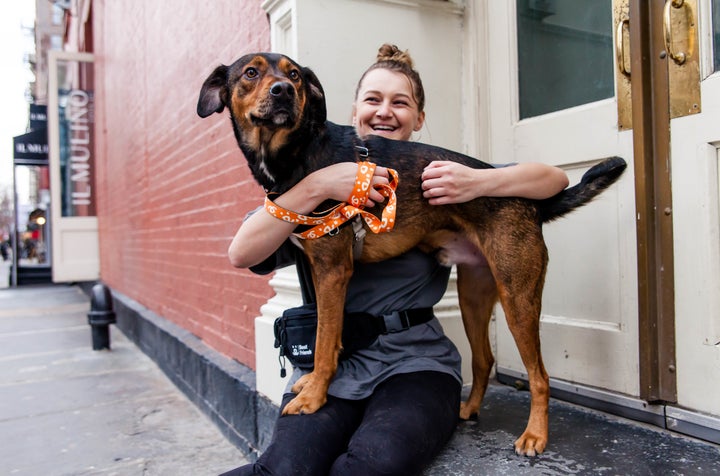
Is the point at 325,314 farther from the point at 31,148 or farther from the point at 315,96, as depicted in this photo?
the point at 31,148

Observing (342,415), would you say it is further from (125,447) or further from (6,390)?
(6,390)

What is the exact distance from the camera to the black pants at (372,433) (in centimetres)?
171

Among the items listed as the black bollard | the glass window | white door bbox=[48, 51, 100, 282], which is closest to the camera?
the glass window

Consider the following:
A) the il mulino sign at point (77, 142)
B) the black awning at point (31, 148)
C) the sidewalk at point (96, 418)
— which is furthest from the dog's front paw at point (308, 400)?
the black awning at point (31, 148)

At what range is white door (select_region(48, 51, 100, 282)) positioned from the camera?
9.37 metres

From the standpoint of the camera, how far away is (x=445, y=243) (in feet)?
7.22

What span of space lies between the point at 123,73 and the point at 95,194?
3.99m

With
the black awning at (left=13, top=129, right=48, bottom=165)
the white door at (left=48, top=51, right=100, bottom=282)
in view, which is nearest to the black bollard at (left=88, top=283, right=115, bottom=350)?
the white door at (left=48, top=51, right=100, bottom=282)

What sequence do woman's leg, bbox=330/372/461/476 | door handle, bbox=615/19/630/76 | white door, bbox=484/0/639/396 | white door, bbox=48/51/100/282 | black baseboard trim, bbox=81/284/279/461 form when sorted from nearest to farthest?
1. woman's leg, bbox=330/372/461/476
2. door handle, bbox=615/19/630/76
3. white door, bbox=484/0/639/396
4. black baseboard trim, bbox=81/284/279/461
5. white door, bbox=48/51/100/282

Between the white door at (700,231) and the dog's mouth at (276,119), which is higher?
the dog's mouth at (276,119)

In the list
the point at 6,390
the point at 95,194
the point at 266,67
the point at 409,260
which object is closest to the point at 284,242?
the point at 409,260

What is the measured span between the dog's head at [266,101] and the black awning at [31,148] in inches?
539

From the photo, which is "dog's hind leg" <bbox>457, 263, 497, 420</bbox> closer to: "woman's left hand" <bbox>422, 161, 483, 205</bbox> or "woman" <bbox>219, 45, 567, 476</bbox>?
"woman" <bbox>219, 45, 567, 476</bbox>

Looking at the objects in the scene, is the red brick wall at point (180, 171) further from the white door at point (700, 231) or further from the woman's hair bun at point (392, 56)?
the white door at point (700, 231)
